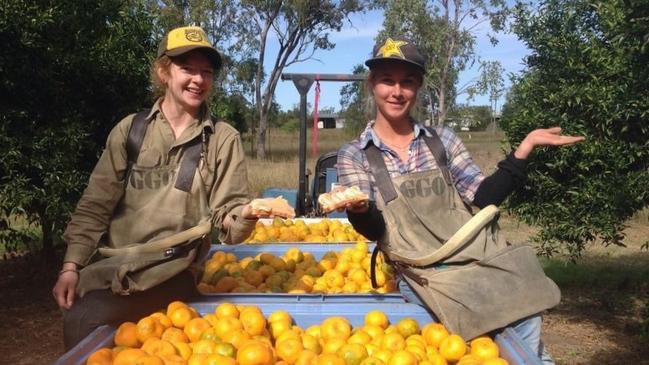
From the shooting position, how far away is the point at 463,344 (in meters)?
2.40

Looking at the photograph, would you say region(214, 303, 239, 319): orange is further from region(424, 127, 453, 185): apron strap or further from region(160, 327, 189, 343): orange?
region(424, 127, 453, 185): apron strap

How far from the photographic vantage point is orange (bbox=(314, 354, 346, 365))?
2.24m

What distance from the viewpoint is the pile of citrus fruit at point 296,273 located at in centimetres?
351

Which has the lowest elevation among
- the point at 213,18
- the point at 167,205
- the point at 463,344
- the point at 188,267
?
the point at 463,344

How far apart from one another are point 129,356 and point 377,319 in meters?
1.01

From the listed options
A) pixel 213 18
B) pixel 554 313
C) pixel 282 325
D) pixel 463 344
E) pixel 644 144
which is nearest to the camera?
pixel 463 344

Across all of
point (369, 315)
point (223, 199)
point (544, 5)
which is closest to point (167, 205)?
point (223, 199)

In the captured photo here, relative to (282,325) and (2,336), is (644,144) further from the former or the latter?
(2,336)

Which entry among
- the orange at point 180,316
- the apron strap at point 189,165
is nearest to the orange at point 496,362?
the orange at point 180,316

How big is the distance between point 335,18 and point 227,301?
27599 mm

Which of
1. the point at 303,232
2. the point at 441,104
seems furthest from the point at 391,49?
the point at 441,104

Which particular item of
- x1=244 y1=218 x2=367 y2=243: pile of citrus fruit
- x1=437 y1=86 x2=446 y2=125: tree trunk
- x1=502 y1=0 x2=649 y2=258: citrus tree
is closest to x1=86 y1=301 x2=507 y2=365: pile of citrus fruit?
x1=244 y1=218 x2=367 y2=243: pile of citrus fruit

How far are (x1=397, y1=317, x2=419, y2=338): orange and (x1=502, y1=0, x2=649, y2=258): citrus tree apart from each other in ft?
8.73

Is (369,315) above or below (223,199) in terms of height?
below
